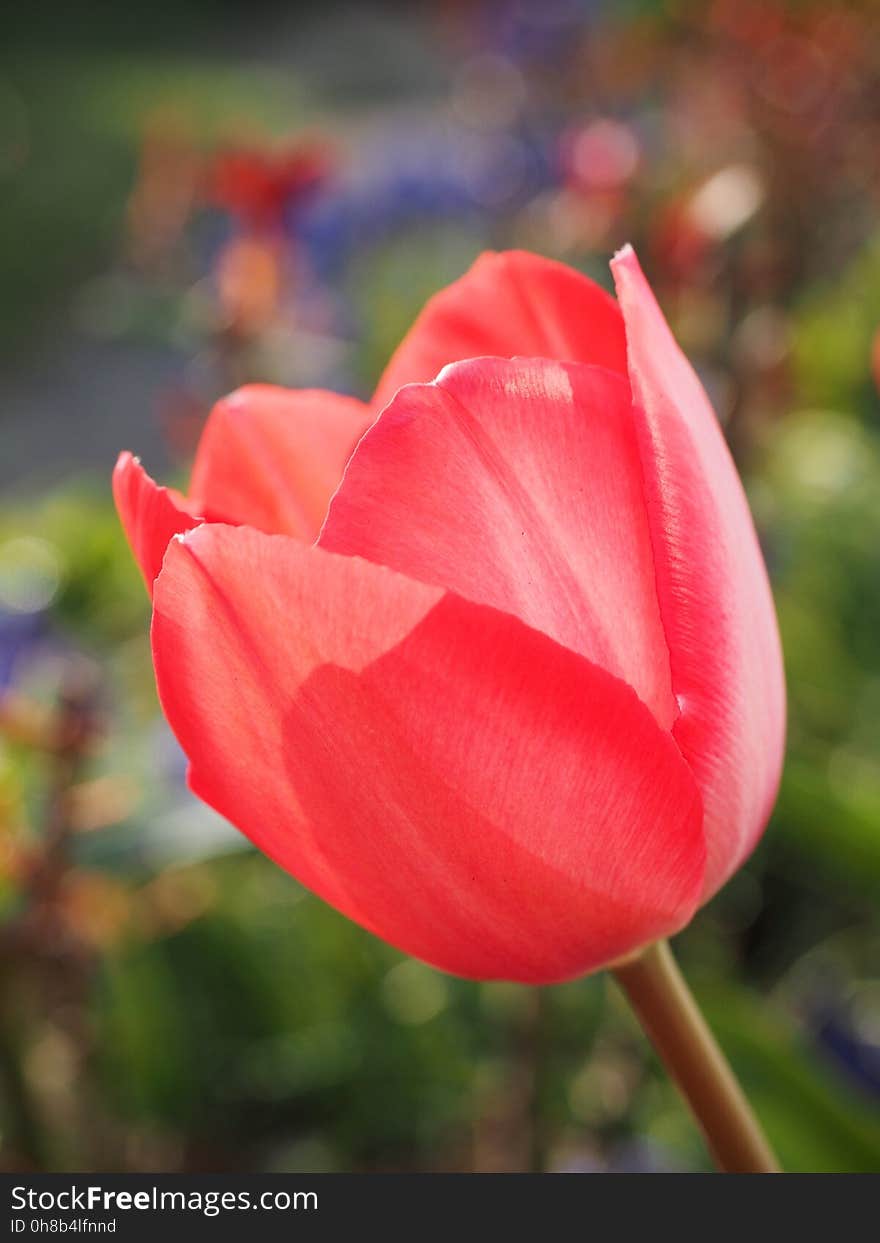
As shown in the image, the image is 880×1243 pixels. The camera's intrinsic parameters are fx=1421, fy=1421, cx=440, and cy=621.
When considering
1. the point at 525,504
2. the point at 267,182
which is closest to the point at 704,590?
the point at 525,504

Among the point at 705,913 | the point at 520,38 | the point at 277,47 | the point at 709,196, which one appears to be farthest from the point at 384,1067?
the point at 277,47

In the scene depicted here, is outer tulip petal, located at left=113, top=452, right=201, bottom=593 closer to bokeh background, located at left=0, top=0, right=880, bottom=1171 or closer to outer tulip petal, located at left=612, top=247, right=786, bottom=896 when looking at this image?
outer tulip petal, located at left=612, top=247, right=786, bottom=896

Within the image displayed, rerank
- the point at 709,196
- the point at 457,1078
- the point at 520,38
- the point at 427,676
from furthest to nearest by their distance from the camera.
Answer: the point at 520,38 < the point at 457,1078 < the point at 709,196 < the point at 427,676

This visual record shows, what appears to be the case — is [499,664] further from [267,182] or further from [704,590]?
[267,182]

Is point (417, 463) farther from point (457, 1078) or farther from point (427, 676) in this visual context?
point (457, 1078)

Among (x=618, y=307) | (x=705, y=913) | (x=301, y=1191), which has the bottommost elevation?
(x=705, y=913)

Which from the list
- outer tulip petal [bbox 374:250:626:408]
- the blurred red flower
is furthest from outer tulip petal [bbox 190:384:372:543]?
the blurred red flower
